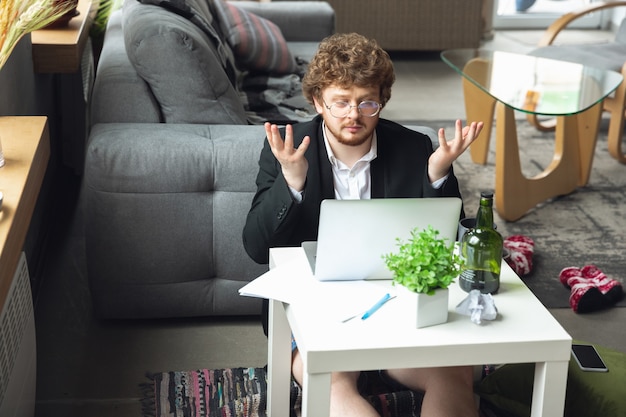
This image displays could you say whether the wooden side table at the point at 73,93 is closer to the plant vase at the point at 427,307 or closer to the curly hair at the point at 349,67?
the curly hair at the point at 349,67

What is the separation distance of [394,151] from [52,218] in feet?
5.44

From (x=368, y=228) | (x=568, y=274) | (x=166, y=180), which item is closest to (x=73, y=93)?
(x=166, y=180)

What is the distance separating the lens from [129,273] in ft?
8.70

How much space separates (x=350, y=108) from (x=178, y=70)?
84cm

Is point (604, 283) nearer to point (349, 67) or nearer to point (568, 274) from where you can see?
point (568, 274)

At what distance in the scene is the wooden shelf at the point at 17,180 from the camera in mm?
1733

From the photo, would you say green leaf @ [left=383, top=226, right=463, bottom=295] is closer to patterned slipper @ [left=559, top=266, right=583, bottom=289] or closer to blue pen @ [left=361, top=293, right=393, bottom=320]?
blue pen @ [left=361, top=293, right=393, bottom=320]

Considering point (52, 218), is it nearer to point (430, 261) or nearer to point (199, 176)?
point (199, 176)

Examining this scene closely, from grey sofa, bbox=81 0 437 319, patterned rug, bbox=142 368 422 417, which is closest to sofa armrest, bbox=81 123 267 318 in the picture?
grey sofa, bbox=81 0 437 319

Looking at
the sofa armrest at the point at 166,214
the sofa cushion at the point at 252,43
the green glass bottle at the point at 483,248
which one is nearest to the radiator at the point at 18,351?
the sofa armrest at the point at 166,214

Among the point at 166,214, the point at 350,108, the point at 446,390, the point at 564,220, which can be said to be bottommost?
the point at 564,220

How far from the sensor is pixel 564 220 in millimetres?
3621

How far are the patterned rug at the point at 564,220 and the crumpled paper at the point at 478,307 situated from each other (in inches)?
48.9

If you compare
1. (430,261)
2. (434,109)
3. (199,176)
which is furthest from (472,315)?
(434,109)
